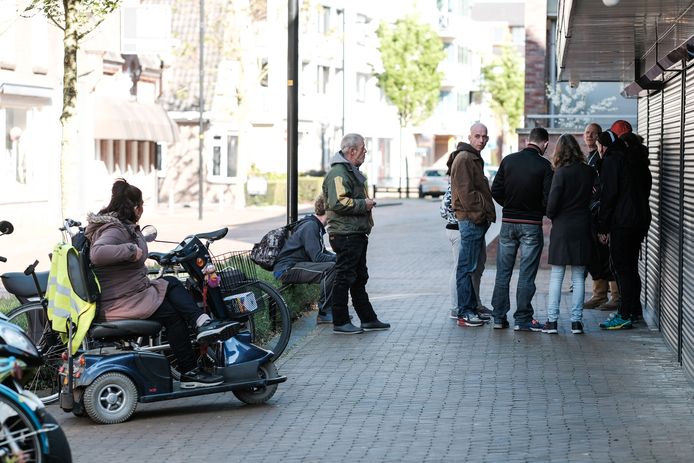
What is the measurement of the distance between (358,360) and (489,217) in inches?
104

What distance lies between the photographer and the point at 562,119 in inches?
856

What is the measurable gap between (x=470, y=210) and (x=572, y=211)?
41.0 inches

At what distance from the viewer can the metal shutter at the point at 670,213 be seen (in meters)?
10.7

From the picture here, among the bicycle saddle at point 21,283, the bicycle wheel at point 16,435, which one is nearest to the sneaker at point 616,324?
the bicycle saddle at point 21,283

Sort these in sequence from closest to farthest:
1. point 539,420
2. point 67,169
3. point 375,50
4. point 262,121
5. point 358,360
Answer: point 539,420, point 358,360, point 67,169, point 262,121, point 375,50

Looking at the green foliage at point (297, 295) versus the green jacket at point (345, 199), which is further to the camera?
the green foliage at point (297, 295)

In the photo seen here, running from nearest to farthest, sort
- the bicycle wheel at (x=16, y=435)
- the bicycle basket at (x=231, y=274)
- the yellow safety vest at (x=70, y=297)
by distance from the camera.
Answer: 1. the bicycle wheel at (x=16, y=435)
2. the yellow safety vest at (x=70, y=297)
3. the bicycle basket at (x=231, y=274)

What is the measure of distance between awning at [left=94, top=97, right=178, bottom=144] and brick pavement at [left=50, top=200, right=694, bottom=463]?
25.2m

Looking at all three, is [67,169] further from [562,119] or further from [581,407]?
Result: [562,119]

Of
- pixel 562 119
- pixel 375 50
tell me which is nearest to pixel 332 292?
pixel 562 119

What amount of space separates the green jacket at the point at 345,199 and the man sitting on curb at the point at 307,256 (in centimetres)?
19

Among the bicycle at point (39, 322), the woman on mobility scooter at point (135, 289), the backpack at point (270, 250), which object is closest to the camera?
the woman on mobility scooter at point (135, 289)

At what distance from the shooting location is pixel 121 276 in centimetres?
817

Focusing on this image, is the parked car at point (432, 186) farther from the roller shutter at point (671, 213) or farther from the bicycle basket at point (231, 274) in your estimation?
the bicycle basket at point (231, 274)
